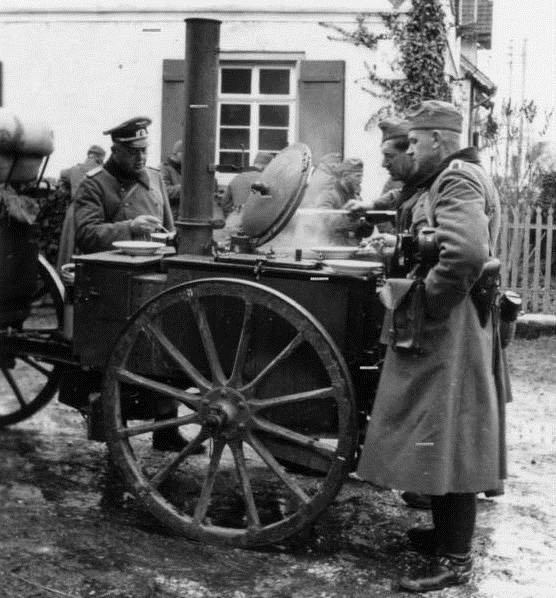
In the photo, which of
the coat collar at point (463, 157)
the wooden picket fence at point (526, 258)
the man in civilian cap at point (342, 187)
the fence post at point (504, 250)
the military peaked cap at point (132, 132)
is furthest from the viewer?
the fence post at point (504, 250)

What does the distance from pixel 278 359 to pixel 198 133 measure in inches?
59.3

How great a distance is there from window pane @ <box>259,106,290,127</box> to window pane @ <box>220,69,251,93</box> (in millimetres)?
340

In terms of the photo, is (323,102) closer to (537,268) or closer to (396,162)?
(537,268)

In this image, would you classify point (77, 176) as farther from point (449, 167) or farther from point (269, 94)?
point (449, 167)

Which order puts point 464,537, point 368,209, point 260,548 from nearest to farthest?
point 464,537
point 260,548
point 368,209

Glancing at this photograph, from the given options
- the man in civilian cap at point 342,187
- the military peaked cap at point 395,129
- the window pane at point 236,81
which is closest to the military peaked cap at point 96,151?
the window pane at point 236,81

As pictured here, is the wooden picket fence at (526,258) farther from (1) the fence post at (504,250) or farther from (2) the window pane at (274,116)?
(2) the window pane at (274,116)

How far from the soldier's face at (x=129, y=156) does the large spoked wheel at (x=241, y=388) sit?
5.78ft

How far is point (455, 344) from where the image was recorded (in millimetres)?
4578

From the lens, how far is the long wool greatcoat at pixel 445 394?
452cm

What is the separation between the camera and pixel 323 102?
13562mm

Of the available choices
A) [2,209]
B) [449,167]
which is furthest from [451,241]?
[2,209]

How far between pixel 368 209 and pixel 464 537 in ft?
7.03

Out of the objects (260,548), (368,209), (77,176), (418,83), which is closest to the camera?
(260,548)
